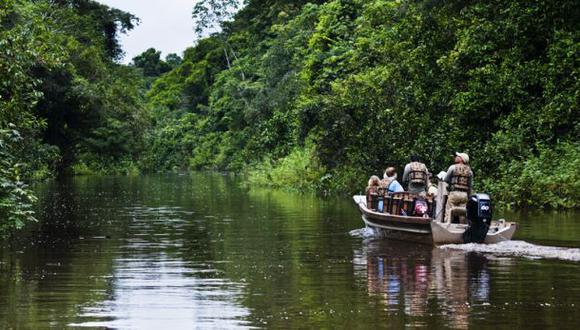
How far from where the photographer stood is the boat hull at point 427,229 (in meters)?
17.6

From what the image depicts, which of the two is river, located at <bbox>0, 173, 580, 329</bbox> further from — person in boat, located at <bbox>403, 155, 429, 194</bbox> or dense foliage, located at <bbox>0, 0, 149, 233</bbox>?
dense foliage, located at <bbox>0, 0, 149, 233</bbox>

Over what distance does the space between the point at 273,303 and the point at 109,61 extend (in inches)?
2570

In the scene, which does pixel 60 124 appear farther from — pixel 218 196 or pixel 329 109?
pixel 329 109

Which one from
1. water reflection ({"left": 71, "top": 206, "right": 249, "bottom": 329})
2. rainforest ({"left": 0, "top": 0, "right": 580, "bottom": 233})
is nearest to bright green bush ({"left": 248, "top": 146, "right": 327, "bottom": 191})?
rainforest ({"left": 0, "top": 0, "right": 580, "bottom": 233})

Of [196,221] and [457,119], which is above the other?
[457,119]

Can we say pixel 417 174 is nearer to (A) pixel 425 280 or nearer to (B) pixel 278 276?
(B) pixel 278 276

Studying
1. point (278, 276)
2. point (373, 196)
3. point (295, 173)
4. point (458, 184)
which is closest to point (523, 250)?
point (458, 184)

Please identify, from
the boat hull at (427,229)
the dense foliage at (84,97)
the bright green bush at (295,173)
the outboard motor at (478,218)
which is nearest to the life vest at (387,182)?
the boat hull at (427,229)

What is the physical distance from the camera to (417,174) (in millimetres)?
20484

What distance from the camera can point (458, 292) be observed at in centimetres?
1259

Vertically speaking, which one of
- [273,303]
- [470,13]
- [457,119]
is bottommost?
[273,303]

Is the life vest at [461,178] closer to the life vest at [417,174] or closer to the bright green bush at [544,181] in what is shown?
the life vest at [417,174]

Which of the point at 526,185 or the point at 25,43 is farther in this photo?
the point at 526,185

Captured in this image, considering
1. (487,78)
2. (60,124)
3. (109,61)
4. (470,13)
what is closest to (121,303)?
(487,78)
